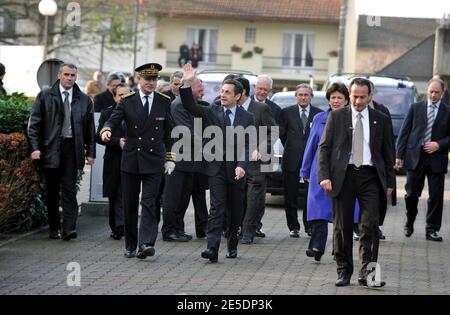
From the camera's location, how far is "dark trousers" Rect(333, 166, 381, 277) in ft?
33.1

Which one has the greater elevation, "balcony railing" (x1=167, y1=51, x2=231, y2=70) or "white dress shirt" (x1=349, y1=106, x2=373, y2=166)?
"balcony railing" (x1=167, y1=51, x2=231, y2=70)

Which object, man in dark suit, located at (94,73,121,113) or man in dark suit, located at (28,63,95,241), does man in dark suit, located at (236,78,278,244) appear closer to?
man in dark suit, located at (28,63,95,241)

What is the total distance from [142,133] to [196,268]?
1609 millimetres

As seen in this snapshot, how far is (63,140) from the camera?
12836 millimetres

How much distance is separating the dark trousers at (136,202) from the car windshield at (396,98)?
14877 millimetres

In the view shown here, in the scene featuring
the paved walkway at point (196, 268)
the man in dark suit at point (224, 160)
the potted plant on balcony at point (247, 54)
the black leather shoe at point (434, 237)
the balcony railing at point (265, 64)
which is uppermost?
the potted plant on balcony at point (247, 54)

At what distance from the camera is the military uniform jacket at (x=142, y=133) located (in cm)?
1155

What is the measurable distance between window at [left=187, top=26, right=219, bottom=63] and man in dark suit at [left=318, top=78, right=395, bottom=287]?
54194mm

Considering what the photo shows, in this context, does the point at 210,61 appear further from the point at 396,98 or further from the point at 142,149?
the point at 142,149

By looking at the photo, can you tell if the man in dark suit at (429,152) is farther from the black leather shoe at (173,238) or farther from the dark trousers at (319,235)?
the black leather shoe at (173,238)

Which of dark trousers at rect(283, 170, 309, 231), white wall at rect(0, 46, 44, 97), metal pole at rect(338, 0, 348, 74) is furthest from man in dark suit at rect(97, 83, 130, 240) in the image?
metal pole at rect(338, 0, 348, 74)

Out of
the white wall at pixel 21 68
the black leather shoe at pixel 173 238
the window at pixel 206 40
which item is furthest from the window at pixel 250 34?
the black leather shoe at pixel 173 238

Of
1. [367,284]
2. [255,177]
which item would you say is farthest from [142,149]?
[367,284]
